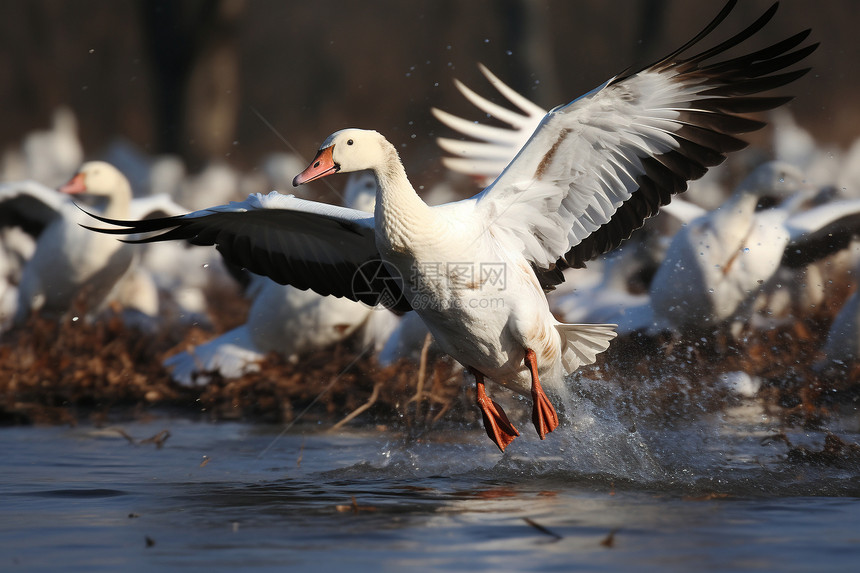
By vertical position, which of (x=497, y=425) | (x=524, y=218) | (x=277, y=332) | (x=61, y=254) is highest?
(x=61, y=254)

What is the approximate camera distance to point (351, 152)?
4.95 meters

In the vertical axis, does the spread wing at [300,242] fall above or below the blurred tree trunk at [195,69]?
below

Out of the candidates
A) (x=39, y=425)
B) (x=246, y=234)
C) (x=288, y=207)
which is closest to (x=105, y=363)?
(x=39, y=425)

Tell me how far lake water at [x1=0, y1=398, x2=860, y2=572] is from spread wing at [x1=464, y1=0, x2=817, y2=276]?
109 centimetres

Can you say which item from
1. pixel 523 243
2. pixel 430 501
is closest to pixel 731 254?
pixel 523 243

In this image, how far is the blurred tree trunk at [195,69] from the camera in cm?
1639

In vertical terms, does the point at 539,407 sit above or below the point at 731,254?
below

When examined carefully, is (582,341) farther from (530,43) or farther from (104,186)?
(530,43)

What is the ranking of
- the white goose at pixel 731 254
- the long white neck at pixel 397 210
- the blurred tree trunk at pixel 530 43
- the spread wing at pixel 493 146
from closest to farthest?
the long white neck at pixel 397 210 → the white goose at pixel 731 254 → the spread wing at pixel 493 146 → the blurred tree trunk at pixel 530 43

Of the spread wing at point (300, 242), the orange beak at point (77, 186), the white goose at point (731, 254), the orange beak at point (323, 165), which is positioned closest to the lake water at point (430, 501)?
the spread wing at point (300, 242)

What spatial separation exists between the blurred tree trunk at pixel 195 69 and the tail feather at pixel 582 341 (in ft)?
39.0

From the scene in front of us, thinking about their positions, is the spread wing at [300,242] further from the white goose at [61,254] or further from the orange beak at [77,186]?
the orange beak at [77,186]

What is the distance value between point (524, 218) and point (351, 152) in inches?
43.3

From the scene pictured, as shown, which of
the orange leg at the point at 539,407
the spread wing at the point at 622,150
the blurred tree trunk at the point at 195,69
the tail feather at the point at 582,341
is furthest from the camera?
the blurred tree trunk at the point at 195,69
